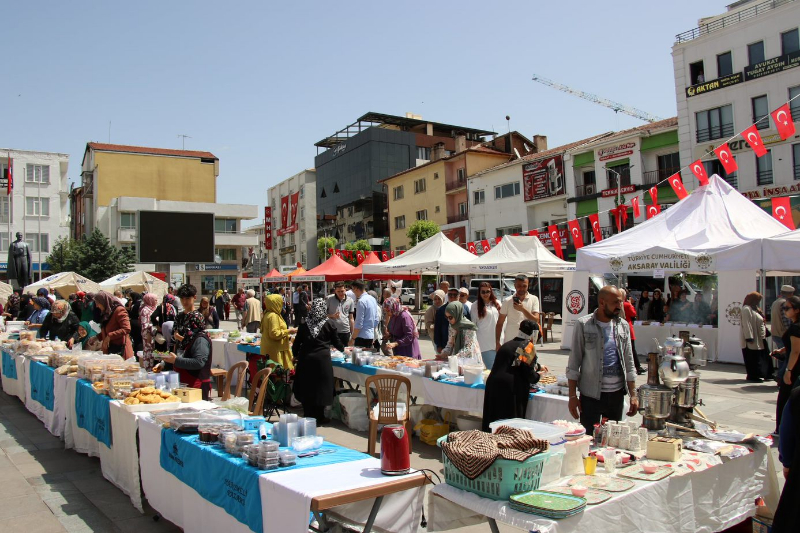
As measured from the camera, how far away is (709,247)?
11125mm

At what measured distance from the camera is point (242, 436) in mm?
3475

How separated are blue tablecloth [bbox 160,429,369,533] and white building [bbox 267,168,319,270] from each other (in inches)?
2548

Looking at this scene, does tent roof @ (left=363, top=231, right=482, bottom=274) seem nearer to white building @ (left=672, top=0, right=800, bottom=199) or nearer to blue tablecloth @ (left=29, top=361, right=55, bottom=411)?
blue tablecloth @ (left=29, top=361, right=55, bottom=411)

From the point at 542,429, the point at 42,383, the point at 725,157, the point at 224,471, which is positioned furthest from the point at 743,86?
the point at 224,471

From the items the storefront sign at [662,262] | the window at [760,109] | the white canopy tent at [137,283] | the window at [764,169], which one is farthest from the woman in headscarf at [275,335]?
the window at [760,109]

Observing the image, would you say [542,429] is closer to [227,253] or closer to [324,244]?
[227,253]

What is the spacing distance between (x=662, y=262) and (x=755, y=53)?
1925 cm

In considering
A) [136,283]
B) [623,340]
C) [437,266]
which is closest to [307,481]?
[623,340]

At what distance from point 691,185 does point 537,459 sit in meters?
27.5

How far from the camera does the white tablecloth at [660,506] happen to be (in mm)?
2726

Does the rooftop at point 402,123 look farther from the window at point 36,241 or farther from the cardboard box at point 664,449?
the cardboard box at point 664,449

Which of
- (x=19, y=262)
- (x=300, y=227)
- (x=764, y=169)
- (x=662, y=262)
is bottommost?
(x=662, y=262)

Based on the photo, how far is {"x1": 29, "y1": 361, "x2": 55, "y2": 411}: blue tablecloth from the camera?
7.32m

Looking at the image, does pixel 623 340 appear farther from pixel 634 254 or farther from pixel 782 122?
pixel 782 122
